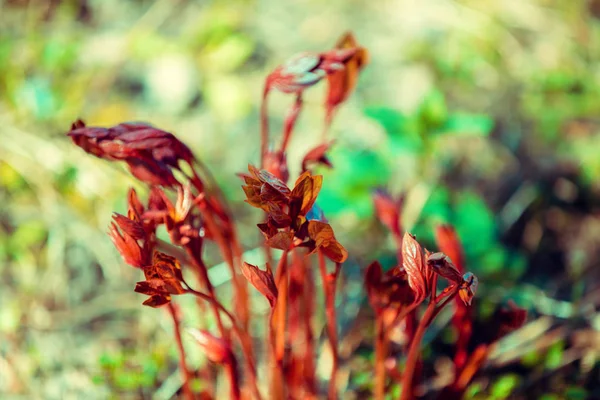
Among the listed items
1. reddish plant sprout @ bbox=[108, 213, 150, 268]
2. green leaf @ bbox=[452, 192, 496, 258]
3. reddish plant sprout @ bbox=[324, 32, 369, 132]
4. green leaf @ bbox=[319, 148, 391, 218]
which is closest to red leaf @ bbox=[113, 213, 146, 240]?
reddish plant sprout @ bbox=[108, 213, 150, 268]

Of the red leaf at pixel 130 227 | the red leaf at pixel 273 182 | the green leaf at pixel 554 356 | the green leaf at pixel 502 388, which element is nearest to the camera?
the red leaf at pixel 273 182

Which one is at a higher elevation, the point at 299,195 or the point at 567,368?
the point at 299,195

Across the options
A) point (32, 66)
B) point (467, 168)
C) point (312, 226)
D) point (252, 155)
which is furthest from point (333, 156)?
point (32, 66)

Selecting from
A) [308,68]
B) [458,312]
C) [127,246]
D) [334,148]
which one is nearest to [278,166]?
[308,68]

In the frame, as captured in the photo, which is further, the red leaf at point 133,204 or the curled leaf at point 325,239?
the red leaf at point 133,204

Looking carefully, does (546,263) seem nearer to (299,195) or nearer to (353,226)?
(353,226)

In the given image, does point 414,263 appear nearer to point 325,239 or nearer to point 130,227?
point 325,239

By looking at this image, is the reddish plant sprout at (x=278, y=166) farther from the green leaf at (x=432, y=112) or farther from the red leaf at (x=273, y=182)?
the green leaf at (x=432, y=112)

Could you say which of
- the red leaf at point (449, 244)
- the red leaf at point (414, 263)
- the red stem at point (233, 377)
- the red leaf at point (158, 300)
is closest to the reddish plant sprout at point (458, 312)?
the red leaf at point (449, 244)
